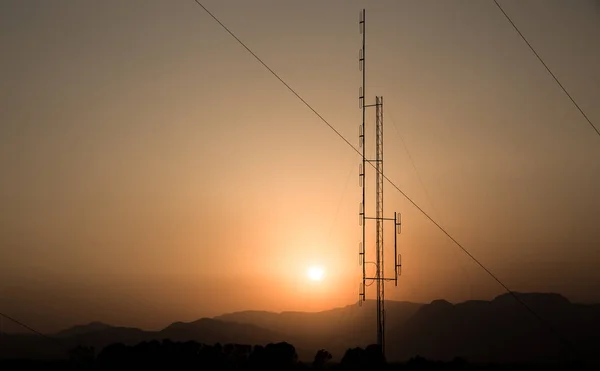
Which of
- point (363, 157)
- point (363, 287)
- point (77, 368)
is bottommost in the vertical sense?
point (77, 368)

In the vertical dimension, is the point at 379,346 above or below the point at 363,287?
below

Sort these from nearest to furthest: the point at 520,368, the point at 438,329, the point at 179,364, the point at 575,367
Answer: the point at 575,367 → the point at 520,368 → the point at 179,364 → the point at 438,329

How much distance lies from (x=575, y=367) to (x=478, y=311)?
6245cm

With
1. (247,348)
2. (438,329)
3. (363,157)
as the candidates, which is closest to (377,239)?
(363,157)

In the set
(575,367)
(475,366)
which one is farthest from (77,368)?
(575,367)

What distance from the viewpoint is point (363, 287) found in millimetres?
29984

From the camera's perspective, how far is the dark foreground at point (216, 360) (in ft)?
105

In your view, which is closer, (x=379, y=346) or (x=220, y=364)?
(x=379, y=346)

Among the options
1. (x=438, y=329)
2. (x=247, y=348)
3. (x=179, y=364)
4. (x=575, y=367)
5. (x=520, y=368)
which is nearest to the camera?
(x=575, y=367)

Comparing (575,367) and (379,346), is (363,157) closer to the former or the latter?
(379,346)

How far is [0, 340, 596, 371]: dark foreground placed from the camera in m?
32.1

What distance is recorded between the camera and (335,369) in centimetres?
3375

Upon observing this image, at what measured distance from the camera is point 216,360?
39125 millimetres

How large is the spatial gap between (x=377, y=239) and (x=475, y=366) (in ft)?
26.2
